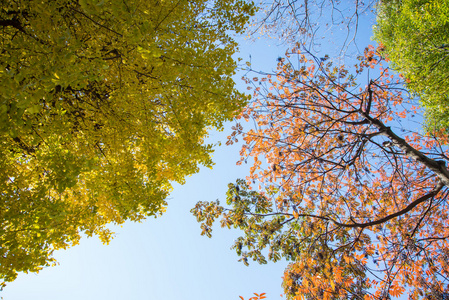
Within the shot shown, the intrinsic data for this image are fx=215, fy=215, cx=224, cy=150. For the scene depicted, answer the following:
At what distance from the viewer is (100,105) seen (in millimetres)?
3336

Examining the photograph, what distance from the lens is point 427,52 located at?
6.61 meters

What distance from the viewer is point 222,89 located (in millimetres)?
2979

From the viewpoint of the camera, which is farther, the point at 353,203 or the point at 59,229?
the point at 353,203

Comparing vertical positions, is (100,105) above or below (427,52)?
below

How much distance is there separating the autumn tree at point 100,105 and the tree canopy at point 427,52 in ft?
21.6

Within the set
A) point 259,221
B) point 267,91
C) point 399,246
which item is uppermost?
point 267,91

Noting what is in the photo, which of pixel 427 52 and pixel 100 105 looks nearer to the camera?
pixel 100 105

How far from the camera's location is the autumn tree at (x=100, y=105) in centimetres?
185

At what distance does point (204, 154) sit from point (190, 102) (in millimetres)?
1008

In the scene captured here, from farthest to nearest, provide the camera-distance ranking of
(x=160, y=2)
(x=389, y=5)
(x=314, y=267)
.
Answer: (x=389, y=5), (x=314, y=267), (x=160, y=2)

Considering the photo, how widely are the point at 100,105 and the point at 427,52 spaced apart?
9.07 meters

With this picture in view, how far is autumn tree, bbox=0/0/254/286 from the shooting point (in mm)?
1845

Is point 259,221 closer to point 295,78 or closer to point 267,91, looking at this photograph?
point 267,91

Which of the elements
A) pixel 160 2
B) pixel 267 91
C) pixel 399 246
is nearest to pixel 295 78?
pixel 267 91
